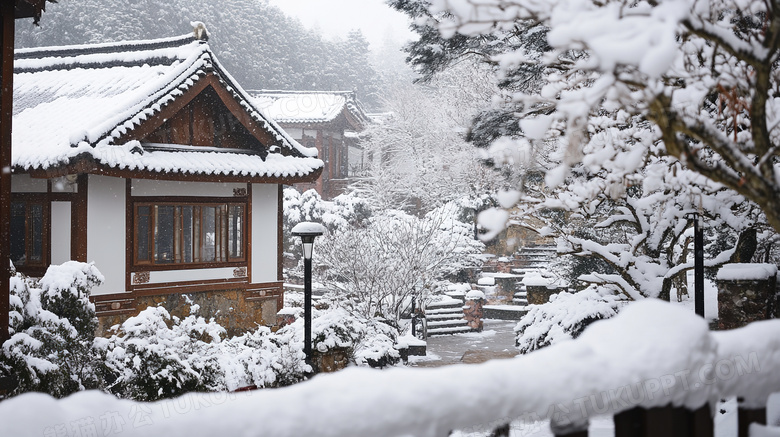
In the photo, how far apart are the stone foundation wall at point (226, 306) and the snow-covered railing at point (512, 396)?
10.3 metres

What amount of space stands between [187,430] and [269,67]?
37307mm

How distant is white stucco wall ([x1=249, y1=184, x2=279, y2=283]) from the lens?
13211 mm

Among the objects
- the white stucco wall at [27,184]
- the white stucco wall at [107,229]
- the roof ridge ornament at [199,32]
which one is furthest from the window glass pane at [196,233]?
the roof ridge ornament at [199,32]

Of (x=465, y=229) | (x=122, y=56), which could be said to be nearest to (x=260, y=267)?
(x=122, y=56)

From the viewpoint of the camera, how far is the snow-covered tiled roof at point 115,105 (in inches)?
414

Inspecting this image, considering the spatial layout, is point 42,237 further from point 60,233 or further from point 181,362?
point 181,362

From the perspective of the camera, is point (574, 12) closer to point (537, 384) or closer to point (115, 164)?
point (537, 384)

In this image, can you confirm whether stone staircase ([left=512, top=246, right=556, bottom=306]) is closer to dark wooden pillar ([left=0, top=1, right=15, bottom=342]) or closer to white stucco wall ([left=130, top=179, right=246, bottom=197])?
white stucco wall ([left=130, top=179, right=246, bottom=197])

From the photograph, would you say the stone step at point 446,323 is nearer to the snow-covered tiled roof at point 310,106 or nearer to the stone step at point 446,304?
the stone step at point 446,304

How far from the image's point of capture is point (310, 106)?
2875 cm

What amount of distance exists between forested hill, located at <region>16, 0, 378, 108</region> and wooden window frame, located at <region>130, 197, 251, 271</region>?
2154 centimetres

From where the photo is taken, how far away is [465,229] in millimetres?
20562

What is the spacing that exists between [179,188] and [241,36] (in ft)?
85.5

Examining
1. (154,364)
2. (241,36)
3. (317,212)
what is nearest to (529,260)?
(317,212)
